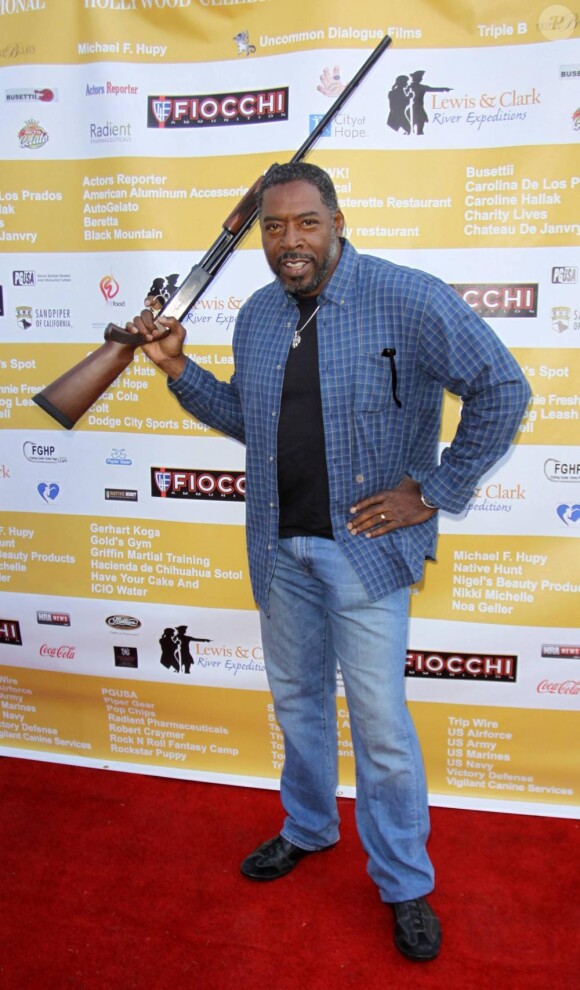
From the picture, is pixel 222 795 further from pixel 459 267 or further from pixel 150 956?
pixel 459 267

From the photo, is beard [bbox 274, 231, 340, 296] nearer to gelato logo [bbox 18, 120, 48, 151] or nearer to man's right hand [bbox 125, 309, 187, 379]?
man's right hand [bbox 125, 309, 187, 379]

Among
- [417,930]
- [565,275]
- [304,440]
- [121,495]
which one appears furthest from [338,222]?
[417,930]

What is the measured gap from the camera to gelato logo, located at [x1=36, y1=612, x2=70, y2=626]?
3.17 m

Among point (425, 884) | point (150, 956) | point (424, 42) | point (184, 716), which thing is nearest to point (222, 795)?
point (184, 716)

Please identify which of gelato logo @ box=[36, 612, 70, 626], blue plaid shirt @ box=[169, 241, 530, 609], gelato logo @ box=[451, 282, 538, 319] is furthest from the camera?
gelato logo @ box=[36, 612, 70, 626]

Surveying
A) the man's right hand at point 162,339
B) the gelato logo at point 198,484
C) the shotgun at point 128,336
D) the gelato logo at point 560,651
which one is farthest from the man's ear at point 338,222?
the gelato logo at point 560,651

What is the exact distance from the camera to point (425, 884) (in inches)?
86.0

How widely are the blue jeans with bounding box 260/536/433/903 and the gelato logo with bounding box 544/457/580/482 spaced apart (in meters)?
0.82

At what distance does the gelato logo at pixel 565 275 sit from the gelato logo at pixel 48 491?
198 centimetres

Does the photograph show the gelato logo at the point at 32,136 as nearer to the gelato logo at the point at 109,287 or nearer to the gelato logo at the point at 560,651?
the gelato logo at the point at 109,287

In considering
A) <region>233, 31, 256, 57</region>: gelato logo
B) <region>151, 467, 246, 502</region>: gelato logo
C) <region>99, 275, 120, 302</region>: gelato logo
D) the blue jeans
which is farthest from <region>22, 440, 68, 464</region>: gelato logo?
<region>233, 31, 256, 57</region>: gelato logo

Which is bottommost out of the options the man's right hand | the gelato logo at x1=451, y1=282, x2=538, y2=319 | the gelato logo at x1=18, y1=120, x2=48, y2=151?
the man's right hand

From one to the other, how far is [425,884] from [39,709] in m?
1.82

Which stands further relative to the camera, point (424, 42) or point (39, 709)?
point (39, 709)
